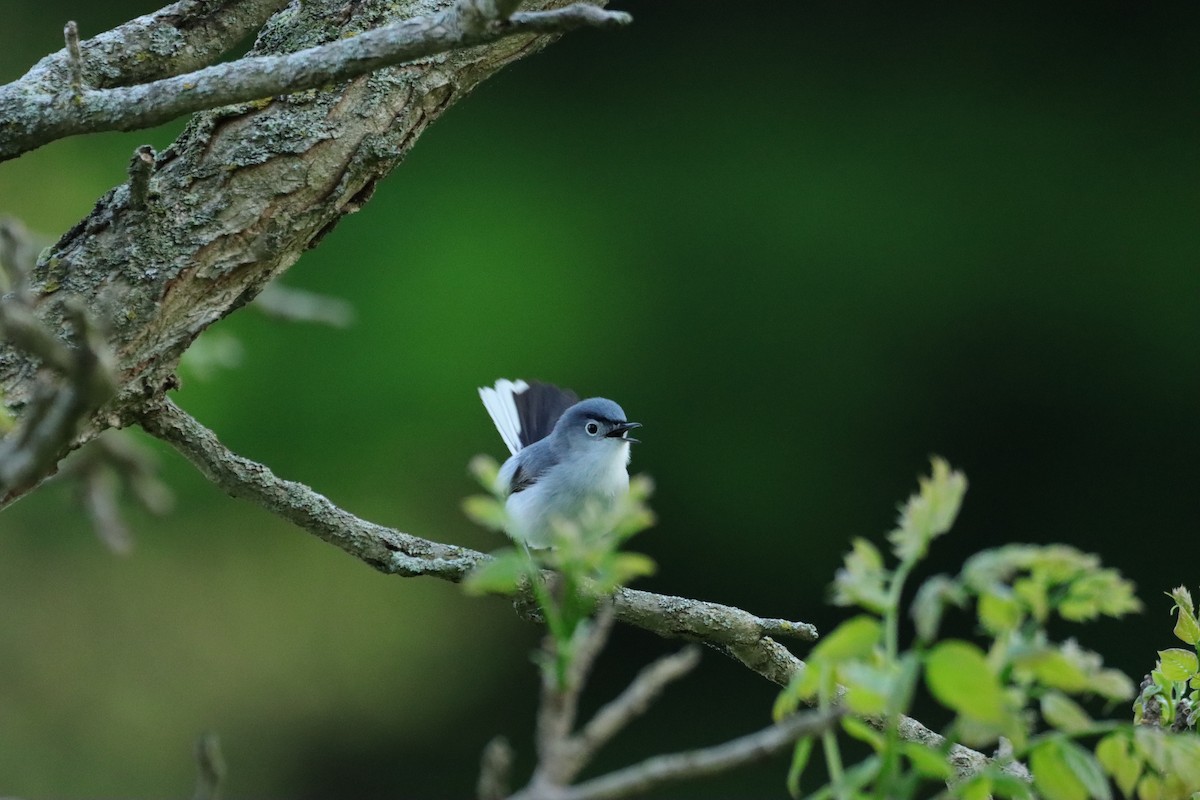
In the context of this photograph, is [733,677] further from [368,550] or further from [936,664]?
[936,664]

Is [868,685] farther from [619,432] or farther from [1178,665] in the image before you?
[619,432]

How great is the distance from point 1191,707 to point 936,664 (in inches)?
15.9

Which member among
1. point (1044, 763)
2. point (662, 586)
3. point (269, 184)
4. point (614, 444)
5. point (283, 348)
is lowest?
point (1044, 763)

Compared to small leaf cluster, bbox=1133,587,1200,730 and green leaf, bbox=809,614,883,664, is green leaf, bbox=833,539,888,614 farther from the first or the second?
small leaf cluster, bbox=1133,587,1200,730

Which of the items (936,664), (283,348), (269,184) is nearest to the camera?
(936,664)

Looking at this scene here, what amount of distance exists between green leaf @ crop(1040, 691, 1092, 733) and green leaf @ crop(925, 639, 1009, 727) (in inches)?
3.0

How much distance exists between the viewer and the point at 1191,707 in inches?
29.8

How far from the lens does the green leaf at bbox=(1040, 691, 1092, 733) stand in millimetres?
505

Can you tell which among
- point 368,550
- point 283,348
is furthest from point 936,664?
point 283,348

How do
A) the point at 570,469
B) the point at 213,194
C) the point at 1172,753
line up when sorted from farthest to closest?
1. the point at 570,469
2. the point at 213,194
3. the point at 1172,753

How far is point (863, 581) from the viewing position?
0.50 m

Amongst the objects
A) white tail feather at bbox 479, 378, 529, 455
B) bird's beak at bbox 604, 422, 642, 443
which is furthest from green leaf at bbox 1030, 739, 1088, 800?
white tail feather at bbox 479, 378, 529, 455

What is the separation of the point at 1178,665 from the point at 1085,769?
246mm

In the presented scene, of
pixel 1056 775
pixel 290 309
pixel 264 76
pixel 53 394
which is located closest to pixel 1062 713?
pixel 1056 775
